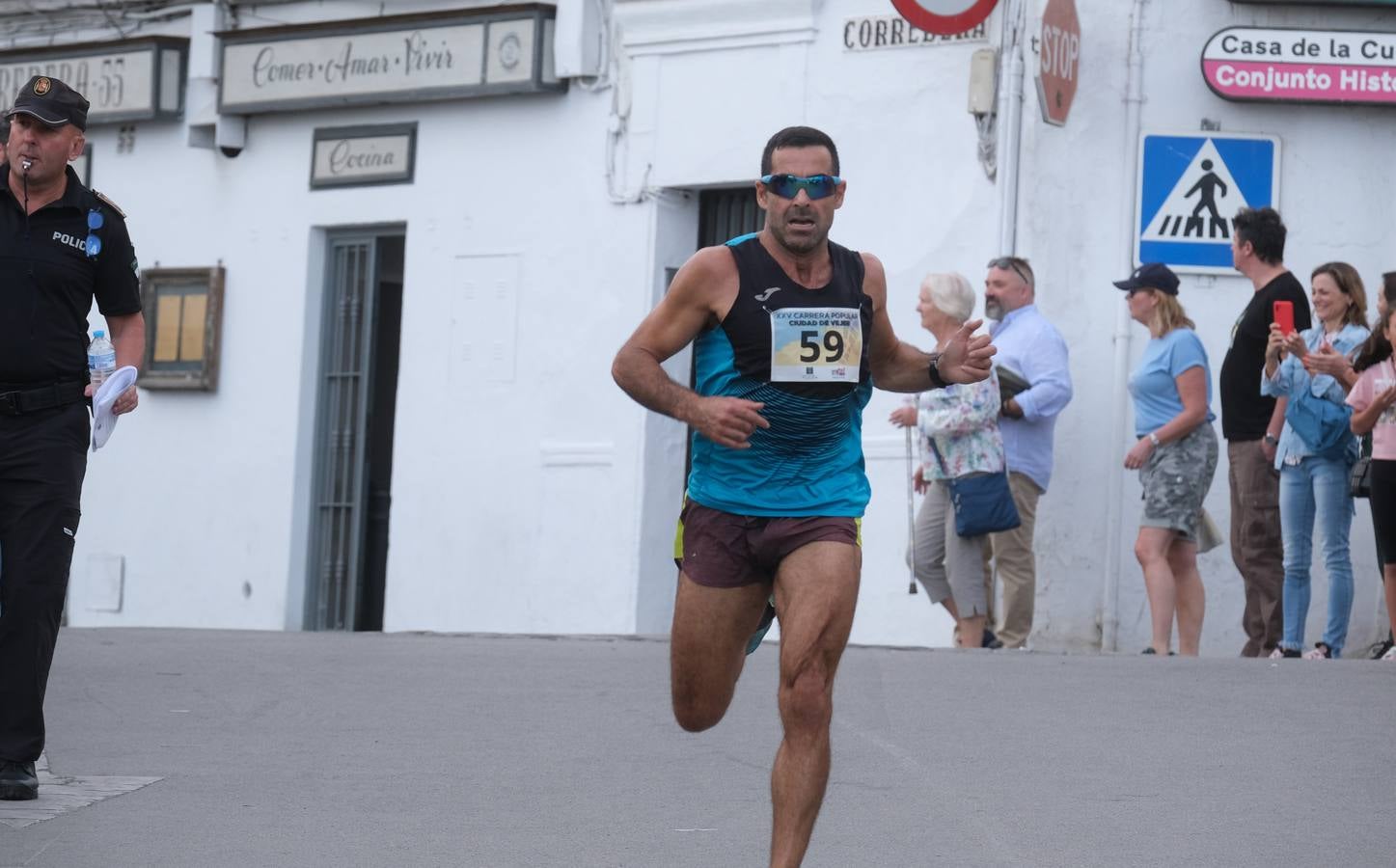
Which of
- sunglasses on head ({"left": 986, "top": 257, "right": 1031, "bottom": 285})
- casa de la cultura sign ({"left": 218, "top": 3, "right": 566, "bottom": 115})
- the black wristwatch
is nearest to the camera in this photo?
the black wristwatch

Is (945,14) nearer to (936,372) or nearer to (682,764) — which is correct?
(682,764)

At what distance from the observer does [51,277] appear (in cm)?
743

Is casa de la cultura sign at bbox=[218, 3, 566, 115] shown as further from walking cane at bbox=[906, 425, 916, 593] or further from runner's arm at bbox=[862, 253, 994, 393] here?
runner's arm at bbox=[862, 253, 994, 393]

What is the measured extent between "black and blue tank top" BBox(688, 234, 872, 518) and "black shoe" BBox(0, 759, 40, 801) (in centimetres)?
242

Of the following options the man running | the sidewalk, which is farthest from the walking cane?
the man running

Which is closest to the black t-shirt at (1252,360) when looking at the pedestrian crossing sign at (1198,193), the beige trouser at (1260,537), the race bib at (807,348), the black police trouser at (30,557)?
the beige trouser at (1260,537)

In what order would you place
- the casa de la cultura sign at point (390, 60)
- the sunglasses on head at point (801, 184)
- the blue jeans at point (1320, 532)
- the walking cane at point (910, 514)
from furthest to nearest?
the casa de la cultura sign at point (390, 60) < the walking cane at point (910, 514) < the blue jeans at point (1320, 532) < the sunglasses on head at point (801, 184)

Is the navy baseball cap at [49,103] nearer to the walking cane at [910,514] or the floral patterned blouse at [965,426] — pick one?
the floral patterned blouse at [965,426]

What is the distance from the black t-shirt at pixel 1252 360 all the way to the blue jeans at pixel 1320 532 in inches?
22.2

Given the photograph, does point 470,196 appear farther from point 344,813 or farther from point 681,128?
point 344,813

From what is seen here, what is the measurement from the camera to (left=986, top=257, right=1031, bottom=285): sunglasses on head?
512 inches

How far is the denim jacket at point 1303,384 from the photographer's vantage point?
1158cm

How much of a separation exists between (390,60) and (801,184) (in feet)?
38.4

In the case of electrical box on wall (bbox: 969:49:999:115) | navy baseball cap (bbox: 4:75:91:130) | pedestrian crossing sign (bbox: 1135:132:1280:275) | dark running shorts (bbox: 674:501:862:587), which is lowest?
dark running shorts (bbox: 674:501:862:587)
